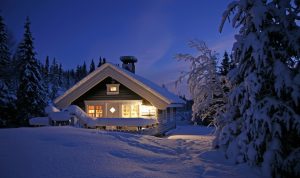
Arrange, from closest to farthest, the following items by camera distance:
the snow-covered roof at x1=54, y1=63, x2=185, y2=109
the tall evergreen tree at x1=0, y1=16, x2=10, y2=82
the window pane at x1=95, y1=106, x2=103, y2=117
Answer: the snow-covered roof at x1=54, y1=63, x2=185, y2=109, the window pane at x1=95, y1=106, x2=103, y2=117, the tall evergreen tree at x1=0, y1=16, x2=10, y2=82

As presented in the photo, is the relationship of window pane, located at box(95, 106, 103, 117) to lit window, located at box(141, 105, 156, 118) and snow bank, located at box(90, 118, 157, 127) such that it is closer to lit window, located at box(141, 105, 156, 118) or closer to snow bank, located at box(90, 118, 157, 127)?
lit window, located at box(141, 105, 156, 118)

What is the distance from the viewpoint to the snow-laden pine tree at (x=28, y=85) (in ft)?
96.2

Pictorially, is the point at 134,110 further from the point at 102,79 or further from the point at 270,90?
the point at 270,90

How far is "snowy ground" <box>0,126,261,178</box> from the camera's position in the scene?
5738 millimetres

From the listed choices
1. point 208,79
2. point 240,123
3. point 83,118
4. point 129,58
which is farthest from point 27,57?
point 240,123

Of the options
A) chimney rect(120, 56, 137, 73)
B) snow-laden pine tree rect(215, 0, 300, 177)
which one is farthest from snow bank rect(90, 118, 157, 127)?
chimney rect(120, 56, 137, 73)

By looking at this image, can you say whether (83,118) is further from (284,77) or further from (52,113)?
(284,77)

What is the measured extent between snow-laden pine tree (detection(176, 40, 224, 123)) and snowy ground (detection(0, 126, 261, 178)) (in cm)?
289

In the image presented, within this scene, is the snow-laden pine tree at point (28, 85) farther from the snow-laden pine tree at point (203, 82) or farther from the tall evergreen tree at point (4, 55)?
the snow-laden pine tree at point (203, 82)

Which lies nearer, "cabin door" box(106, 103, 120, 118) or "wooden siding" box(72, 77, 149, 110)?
"wooden siding" box(72, 77, 149, 110)

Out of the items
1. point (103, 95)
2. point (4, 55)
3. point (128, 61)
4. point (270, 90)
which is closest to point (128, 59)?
point (128, 61)

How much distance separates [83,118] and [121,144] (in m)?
8.35

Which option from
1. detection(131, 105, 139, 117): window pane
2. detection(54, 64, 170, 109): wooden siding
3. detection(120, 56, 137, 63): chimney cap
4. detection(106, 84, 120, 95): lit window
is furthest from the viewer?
detection(120, 56, 137, 63): chimney cap

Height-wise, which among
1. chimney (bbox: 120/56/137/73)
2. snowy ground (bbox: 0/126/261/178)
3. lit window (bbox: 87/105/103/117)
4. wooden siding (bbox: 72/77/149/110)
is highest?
chimney (bbox: 120/56/137/73)
